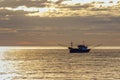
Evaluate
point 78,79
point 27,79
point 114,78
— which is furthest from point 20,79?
point 114,78

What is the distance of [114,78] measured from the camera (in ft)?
307

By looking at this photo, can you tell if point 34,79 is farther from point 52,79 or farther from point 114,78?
point 114,78

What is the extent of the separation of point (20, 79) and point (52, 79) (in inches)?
288

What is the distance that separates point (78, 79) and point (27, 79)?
38.6 feet

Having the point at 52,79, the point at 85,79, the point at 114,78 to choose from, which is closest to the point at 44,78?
the point at 52,79

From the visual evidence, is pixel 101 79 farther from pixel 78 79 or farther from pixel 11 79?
pixel 11 79

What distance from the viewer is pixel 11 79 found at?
90000 mm

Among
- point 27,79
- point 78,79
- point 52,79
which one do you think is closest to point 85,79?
point 78,79

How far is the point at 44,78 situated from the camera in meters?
94.2

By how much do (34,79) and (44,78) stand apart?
3377mm

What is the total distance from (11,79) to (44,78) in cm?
843

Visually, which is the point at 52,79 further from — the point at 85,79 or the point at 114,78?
the point at 114,78

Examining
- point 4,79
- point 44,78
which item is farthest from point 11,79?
point 44,78

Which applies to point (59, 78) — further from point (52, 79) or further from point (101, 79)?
point (101, 79)
